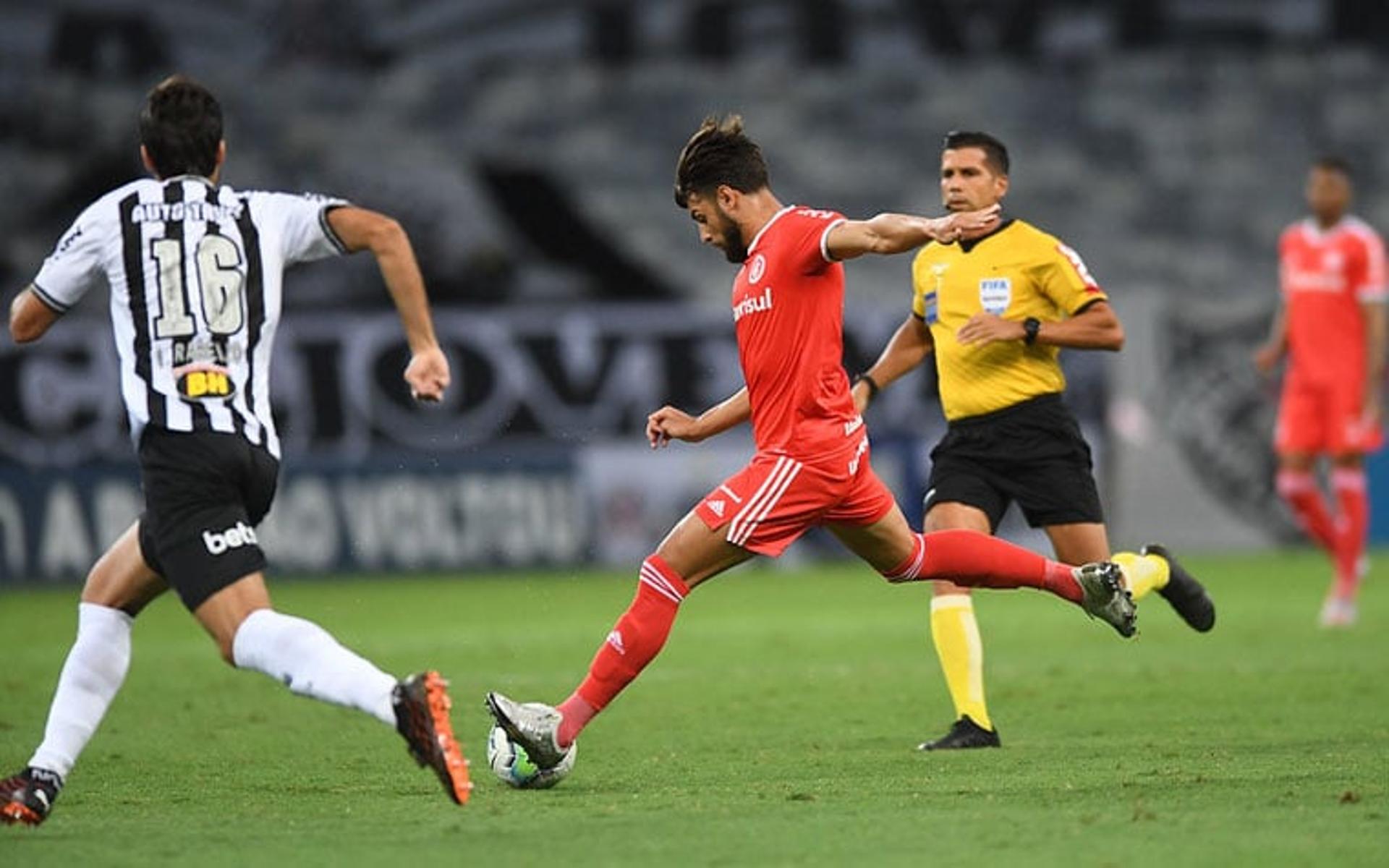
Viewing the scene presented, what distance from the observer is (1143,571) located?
895cm

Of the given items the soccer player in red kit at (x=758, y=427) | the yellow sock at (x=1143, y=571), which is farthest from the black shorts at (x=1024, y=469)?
the soccer player in red kit at (x=758, y=427)

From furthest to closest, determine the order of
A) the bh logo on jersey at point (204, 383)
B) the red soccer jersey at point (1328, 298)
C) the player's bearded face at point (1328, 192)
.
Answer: the red soccer jersey at point (1328, 298)
the player's bearded face at point (1328, 192)
the bh logo on jersey at point (204, 383)

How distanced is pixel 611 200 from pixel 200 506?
1908 centimetres

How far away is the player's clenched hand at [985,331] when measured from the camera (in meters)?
8.59

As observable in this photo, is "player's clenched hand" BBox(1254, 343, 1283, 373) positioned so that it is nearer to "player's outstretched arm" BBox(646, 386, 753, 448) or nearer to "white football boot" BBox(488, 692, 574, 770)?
"player's outstretched arm" BBox(646, 386, 753, 448)

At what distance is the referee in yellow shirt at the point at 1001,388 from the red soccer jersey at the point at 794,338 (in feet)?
3.44

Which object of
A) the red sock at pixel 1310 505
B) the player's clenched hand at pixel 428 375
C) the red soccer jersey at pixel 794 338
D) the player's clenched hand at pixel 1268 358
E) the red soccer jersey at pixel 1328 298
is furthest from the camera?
the red soccer jersey at pixel 1328 298

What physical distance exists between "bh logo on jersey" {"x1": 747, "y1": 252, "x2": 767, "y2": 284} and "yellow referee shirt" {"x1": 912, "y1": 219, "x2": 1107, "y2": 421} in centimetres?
163

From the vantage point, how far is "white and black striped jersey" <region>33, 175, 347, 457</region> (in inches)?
262

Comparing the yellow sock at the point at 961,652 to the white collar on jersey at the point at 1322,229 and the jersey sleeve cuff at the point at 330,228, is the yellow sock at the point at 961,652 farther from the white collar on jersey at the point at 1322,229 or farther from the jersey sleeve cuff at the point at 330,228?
the white collar on jersey at the point at 1322,229

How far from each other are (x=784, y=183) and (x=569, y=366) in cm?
526

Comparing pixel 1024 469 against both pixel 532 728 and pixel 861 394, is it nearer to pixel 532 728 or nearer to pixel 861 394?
pixel 861 394

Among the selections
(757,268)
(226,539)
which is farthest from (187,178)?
(757,268)

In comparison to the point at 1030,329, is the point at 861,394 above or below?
below
